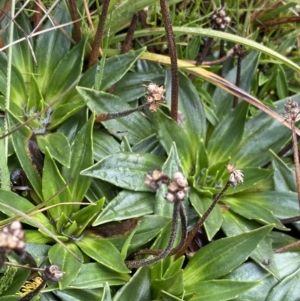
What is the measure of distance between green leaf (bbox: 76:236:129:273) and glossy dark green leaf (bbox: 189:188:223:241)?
0.96ft

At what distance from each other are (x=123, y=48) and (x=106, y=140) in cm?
36

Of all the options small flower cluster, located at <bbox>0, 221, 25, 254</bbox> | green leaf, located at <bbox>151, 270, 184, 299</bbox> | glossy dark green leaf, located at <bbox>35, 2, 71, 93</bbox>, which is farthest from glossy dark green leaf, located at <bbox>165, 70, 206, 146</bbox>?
small flower cluster, located at <bbox>0, 221, 25, 254</bbox>

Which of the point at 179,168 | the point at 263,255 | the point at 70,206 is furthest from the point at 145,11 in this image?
the point at 263,255

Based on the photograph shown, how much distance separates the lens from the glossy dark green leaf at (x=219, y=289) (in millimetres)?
1494

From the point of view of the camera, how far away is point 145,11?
1882 mm

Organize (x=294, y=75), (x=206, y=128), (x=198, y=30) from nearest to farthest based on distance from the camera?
(x=198, y=30) < (x=206, y=128) < (x=294, y=75)

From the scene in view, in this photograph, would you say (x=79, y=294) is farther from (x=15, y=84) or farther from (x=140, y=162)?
(x=15, y=84)

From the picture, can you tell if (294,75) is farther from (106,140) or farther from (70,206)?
(70,206)

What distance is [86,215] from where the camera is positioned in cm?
158

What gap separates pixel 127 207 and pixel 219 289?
15.1 inches

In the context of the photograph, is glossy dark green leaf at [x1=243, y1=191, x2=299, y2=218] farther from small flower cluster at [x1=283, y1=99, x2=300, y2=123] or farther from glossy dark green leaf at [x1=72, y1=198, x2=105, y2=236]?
glossy dark green leaf at [x1=72, y1=198, x2=105, y2=236]

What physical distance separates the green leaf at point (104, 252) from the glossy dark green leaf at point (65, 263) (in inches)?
1.6

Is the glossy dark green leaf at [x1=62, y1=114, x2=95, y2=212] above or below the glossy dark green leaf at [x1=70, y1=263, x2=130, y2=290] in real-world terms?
above

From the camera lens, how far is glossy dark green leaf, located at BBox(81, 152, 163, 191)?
1.59 metres
